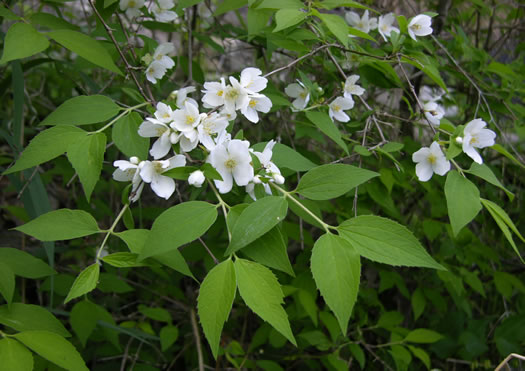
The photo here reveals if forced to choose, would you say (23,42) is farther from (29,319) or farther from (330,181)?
(330,181)

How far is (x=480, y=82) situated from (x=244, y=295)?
1.65 metres

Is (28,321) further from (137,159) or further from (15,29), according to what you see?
(15,29)

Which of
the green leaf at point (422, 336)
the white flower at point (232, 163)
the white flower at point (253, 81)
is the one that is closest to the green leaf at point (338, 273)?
the white flower at point (232, 163)

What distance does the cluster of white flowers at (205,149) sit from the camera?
40.3 inches

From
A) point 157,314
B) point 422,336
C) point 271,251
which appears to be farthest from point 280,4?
point 422,336

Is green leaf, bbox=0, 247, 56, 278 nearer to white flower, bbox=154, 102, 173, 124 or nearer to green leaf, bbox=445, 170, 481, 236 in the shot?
white flower, bbox=154, 102, 173, 124

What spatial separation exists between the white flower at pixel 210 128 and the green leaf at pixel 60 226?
0.99 ft

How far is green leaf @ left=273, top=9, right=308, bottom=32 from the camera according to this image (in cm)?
118

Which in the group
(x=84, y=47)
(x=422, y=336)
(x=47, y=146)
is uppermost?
(x=84, y=47)

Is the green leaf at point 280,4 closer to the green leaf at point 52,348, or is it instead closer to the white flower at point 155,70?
the white flower at point 155,70

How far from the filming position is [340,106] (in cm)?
158

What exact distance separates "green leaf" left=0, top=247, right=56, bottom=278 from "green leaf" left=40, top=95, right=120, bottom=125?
398 mm

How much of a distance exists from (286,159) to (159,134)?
0.31 m

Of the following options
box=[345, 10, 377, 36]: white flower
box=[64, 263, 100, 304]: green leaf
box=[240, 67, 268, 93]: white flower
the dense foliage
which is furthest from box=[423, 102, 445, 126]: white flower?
box=[64, 263, 100, 304]: green leaf
